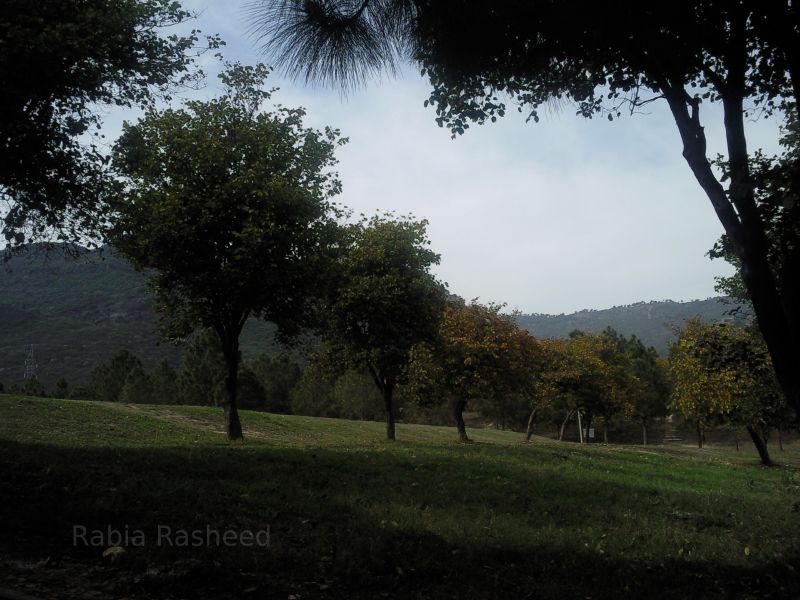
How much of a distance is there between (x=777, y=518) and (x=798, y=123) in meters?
8.10

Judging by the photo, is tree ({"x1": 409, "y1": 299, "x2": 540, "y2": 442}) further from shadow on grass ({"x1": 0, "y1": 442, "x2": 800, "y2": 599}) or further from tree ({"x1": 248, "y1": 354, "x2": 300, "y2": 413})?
tree ({"x1": 248, "y1": 354, "x2": 300, "y2": 413})

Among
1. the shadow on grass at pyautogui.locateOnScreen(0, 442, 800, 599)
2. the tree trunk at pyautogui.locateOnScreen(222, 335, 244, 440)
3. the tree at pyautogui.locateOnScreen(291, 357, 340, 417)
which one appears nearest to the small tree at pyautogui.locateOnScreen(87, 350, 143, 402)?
the tree at pyautogui.locateOnScreen(291, 357, 340, 417)

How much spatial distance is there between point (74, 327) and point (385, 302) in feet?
462

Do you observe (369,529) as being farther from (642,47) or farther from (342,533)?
(642,47)

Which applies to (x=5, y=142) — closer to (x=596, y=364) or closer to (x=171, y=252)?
(x=171, y=252)

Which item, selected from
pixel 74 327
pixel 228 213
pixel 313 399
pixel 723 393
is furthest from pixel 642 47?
pixel 74 327

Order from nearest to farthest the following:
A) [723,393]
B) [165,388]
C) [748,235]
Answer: [748,235], [723,393], [165,388]

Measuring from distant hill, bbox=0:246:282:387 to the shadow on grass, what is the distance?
97.1 metres

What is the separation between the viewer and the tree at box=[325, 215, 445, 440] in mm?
24797

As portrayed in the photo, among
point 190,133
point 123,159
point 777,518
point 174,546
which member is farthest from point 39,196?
point 777,518

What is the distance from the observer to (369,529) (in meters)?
7.81

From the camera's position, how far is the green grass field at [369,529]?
231 inches

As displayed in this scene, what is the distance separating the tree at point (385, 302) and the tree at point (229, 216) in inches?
197

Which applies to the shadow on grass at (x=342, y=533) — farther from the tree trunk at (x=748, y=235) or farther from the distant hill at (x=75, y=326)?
the distant hill at (x=75, y=326)
